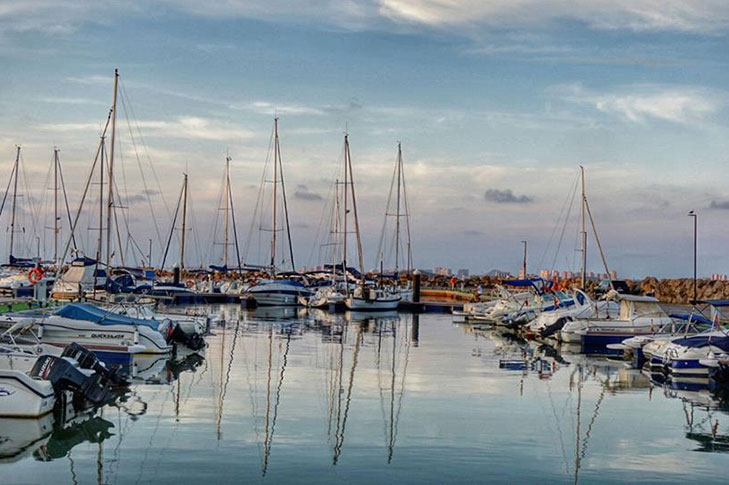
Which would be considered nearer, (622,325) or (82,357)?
(82,357)

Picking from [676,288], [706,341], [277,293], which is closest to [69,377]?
[706,341]

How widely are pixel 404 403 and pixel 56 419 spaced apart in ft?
26.9

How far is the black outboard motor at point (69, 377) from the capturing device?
19031 millimetres

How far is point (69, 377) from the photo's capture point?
19406mm

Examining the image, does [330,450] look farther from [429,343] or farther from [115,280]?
[115,280]

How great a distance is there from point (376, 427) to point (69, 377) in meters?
6.85

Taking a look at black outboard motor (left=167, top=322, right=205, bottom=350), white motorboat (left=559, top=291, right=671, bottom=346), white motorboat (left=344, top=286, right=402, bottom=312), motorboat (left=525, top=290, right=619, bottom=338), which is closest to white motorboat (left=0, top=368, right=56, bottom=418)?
black outboard motor (left=167, top=322, right=205, bottom=350)

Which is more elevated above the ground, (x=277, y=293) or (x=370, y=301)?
(x=277, y=293)

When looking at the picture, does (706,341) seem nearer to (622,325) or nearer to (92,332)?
(622,325)

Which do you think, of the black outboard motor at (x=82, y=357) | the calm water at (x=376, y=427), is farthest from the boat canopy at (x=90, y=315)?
the black outboard motor at (x=82, y=357)

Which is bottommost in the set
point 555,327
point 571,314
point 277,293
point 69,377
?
point 69,377

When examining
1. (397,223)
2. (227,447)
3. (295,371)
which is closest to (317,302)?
(397,223)

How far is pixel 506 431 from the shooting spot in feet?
60.9

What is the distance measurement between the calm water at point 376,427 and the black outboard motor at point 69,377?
2.24 ft
